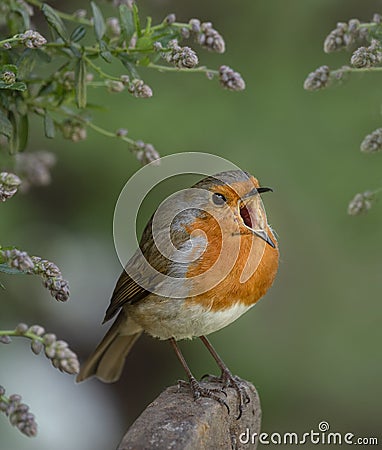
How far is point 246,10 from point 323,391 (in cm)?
163

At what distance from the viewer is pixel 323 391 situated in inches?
126

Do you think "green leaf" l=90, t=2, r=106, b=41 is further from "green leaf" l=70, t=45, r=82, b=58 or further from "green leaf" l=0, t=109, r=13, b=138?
"green leaf" l=0, t=109, r=13, b=138

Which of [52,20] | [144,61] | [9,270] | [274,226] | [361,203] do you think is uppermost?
[52,20]

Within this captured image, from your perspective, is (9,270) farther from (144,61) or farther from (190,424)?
(144,61)

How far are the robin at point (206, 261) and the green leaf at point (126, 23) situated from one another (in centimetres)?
35

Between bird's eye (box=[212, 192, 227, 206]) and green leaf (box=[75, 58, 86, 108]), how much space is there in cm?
34

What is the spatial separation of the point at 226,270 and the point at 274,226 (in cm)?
144

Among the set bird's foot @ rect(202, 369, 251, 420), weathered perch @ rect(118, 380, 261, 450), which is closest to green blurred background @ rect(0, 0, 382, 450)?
bird's foot @ rect(202, 369, 251, 420)

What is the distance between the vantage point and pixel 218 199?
5.67 ft

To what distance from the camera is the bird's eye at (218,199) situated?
1724 mm

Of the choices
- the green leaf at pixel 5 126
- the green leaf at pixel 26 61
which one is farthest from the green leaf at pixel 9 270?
the green leaf at pixel 26 61

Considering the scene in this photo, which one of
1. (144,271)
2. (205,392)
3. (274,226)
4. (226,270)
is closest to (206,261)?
(226,270)

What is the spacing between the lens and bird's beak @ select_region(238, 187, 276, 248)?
1695 millimetres

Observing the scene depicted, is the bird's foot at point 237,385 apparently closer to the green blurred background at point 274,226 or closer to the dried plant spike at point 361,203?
the dried plant spike at point 361,203
